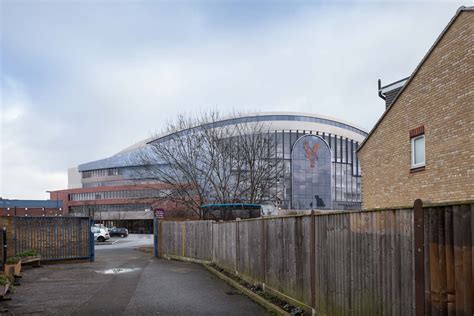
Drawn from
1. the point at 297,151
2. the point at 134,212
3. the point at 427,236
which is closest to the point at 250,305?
the point at 427,236

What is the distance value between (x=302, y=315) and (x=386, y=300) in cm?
296

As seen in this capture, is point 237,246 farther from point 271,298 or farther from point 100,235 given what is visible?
point 100,235

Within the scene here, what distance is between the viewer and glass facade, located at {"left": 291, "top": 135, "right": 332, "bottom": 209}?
298 ft

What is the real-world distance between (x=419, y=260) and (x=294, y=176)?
282ft

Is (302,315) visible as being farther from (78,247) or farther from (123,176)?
(123,176)

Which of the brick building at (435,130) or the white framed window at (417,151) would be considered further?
the white framed window at (417,151)

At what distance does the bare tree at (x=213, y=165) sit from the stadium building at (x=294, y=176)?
50.2 meters

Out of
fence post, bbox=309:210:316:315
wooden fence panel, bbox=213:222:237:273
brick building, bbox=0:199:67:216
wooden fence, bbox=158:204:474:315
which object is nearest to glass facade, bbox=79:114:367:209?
brick building, bbox=0:199:67:216

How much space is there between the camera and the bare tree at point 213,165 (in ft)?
105

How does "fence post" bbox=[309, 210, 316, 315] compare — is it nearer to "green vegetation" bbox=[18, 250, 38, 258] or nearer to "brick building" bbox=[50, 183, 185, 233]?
"green vegetation" bbox=[18, 250, 38, 258]

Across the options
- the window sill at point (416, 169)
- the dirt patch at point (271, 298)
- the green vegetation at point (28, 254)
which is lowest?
the green vegetation at point (28, 254)

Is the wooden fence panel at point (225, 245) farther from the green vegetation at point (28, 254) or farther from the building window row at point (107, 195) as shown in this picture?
the building window row at point (107, 195)

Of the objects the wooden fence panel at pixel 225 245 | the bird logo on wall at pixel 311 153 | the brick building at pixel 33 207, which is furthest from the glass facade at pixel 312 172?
the wooden fence panel at pixel 225 245

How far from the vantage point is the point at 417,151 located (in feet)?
43.7
